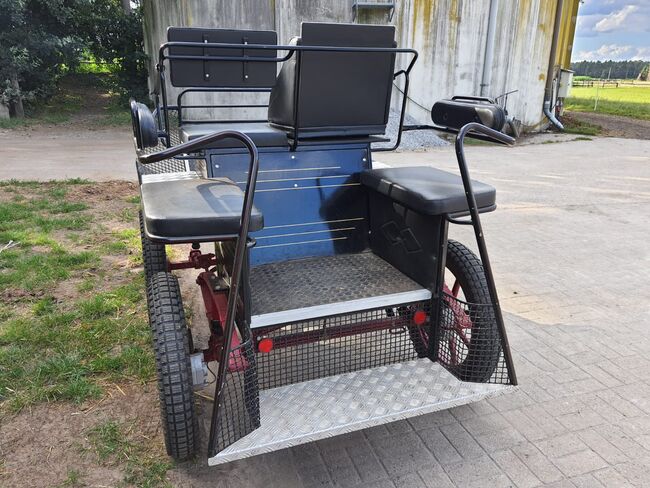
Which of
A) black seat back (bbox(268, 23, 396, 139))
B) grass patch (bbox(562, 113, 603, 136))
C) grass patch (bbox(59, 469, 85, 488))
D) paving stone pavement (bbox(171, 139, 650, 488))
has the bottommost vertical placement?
grass patch (bbox(562, 113, 603, 136))

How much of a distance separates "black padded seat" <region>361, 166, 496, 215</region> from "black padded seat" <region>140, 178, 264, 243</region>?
0.75m

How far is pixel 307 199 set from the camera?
2.85 metres

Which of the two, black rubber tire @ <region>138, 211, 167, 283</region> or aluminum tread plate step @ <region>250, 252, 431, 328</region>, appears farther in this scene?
black rubber tire @ <region>138, 211, 167, 283</region>

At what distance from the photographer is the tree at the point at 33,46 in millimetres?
11711

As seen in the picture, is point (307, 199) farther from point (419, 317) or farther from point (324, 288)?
point (419, 317)

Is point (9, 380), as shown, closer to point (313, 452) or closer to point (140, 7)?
point (313, 452)

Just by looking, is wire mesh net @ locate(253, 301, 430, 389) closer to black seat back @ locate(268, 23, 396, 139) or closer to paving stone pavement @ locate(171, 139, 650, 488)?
paving stone pavement @ locate(171, 139, 650, 488)

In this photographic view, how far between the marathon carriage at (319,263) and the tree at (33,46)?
11.1 meters

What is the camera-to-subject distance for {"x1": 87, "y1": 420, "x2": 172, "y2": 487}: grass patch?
2.19 meters

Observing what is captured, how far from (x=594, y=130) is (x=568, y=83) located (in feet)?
4.74

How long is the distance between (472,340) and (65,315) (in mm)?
2532

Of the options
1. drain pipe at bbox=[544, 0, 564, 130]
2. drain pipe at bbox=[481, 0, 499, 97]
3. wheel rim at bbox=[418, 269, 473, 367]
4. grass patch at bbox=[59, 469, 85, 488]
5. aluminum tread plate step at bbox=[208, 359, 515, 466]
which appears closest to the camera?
aluminum tread plate step at bbox=[208, 359, 515, 466]

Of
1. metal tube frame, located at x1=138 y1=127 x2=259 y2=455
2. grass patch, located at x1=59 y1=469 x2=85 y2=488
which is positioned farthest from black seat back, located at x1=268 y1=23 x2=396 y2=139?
grass patch, located at x1=59 y1=469 x2=85 y2=488

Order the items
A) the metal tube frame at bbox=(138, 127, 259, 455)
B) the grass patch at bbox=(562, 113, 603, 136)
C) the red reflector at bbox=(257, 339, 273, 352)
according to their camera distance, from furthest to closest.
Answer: the grass patch at bbox=(562, 113, 603, 136) → the red reflector at bbox=(257, 339, 273, 352) → the metal tube frame at bbox=(138, 127, 259, 455)
